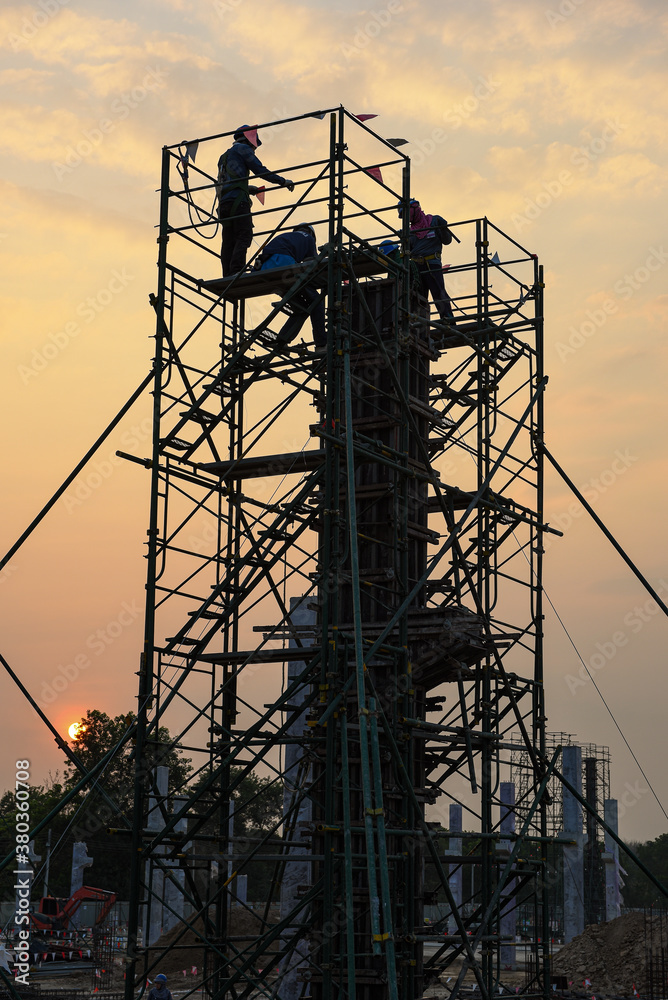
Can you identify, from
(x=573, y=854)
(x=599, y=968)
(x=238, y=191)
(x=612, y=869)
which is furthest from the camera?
(x=612, y=869)

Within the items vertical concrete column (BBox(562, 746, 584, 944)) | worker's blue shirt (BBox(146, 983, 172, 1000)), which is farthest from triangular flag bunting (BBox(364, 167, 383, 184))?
vertical concrete column (BBox(562, 746, 584, 944))

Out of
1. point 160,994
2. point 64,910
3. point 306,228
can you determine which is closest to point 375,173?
point 306,228

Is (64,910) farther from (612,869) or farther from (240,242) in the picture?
(240,242)

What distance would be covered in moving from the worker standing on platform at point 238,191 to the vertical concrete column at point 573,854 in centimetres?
2012

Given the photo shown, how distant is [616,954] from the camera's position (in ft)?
112

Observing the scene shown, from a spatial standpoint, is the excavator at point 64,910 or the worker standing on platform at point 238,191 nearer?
the worker standing on platform at point 238,191

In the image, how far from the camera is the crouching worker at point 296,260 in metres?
17.9

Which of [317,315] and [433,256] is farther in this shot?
[433,256]

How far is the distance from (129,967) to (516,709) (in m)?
6.95

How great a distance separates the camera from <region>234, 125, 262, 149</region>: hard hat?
17953mm

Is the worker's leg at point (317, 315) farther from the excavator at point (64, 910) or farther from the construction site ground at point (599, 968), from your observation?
the excavator at point (64, 910)

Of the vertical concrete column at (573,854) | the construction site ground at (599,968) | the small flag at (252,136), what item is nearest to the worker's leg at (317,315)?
the small flag at (252,136)

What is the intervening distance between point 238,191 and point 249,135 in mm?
836

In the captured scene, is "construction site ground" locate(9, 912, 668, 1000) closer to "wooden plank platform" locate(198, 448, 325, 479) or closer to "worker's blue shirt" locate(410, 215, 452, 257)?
"wooden plank platform" locate(198, 448, 325, 479)
